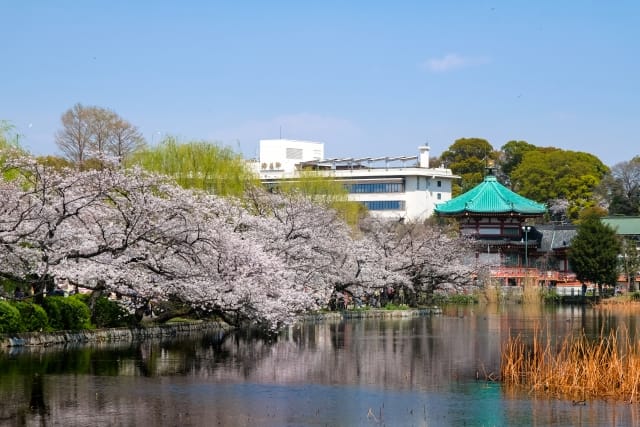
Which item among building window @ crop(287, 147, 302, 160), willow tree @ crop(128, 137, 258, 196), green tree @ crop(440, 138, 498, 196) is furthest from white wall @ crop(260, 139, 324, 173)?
willow tree @ crop(128, 137, 258, 196)

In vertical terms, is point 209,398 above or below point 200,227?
below

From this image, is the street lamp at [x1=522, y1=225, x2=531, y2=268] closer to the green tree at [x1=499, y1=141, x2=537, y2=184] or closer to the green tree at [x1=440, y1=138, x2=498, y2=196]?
the green tree at [x1=440, y1=138, x2=498, y2=196]

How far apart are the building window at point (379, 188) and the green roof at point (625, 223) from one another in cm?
2218

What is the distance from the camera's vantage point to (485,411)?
18.8 m

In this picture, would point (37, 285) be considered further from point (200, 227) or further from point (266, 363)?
point (266, 363)

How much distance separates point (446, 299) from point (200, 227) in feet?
136

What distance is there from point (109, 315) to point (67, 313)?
2.43m

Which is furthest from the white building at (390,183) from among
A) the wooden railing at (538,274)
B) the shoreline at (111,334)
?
the shoreline at (111,334)

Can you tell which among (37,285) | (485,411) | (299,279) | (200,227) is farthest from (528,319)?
(485,411)

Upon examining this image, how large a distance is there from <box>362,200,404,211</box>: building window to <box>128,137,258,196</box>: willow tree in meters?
51.9

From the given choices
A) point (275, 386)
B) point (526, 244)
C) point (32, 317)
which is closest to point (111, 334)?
point (32, 317)

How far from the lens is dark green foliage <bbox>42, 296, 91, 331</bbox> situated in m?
30.1

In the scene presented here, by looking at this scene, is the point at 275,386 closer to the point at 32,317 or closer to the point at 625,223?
the point at 32,317

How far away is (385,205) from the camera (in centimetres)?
10238
